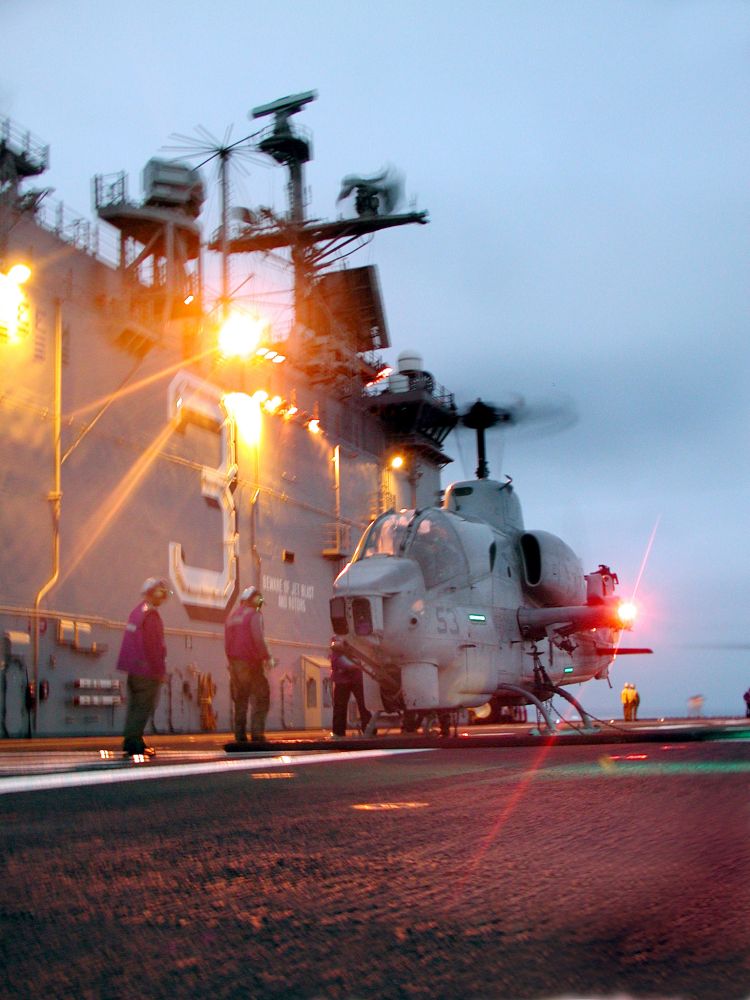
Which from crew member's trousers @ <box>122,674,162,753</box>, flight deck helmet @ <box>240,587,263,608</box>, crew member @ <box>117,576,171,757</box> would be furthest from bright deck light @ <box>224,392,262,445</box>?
crew member's trousers @ <box>122,674,162,753</box>

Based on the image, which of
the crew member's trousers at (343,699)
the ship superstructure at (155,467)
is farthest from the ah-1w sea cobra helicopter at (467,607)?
the ship superstructure at (155,467)

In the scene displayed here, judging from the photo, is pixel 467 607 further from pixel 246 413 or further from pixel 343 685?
pixel 246 413

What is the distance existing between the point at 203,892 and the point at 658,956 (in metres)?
0.90

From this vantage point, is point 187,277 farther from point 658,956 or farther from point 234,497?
point 658,956

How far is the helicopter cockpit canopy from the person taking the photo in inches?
517

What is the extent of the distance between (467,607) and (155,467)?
45.1 feet

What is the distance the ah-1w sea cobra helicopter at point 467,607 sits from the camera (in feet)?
41.0

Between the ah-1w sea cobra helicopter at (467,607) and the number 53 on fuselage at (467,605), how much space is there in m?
0.01

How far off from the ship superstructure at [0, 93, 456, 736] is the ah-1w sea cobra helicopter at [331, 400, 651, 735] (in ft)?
32.1

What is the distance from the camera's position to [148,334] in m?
25.0

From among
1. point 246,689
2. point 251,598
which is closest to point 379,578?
point 251,598

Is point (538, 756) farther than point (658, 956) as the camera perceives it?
Yes

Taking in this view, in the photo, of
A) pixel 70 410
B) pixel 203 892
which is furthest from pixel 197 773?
pixel 70 410

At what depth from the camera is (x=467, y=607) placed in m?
13.3
